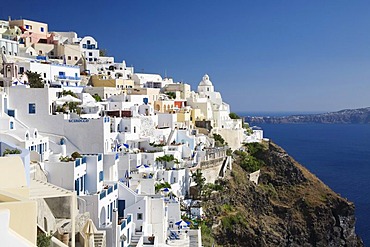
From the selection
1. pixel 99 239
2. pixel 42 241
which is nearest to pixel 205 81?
pixel 99 239

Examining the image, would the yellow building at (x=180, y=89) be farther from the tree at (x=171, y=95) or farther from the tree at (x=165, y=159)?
the tree at (x=165, y=159)

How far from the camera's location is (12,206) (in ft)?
21.3

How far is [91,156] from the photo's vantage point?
72.1 ft

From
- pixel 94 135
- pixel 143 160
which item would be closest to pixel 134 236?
pixel 94 135

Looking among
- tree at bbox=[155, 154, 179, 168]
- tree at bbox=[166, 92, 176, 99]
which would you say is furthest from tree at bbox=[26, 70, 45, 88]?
tree at bbox=[166, 92, 176, 99]

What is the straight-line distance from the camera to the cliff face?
37.5 metres

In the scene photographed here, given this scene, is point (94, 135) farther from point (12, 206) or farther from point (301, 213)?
point (301, 213)

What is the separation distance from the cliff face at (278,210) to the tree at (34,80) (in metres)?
15.5

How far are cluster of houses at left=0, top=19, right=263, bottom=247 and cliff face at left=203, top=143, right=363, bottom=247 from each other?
114 inches

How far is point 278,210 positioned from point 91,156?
1158 inches

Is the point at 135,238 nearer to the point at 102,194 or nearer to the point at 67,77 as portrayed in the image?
the point at 102,194

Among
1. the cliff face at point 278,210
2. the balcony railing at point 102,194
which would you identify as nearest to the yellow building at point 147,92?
the cliff face at point 278,210

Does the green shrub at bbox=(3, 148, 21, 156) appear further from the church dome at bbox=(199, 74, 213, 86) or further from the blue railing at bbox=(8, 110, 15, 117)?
the church dome at bbox=(199, 74, 213, 86)

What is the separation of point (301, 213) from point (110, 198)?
101ft
